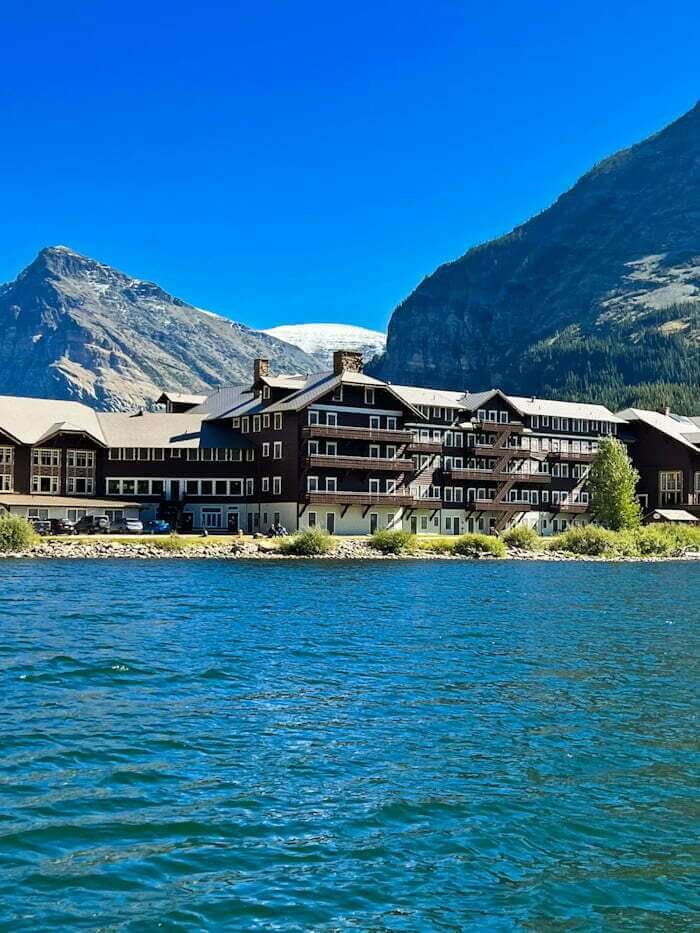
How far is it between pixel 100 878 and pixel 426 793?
6.03 meters

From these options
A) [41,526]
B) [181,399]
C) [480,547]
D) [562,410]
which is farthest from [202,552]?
[562,410]

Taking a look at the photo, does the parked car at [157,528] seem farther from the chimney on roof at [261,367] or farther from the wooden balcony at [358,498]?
the chimney on roof at [261,367]

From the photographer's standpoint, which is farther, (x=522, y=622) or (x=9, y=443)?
(x=9, y=443)

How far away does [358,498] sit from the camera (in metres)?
111

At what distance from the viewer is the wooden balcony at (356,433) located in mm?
108625

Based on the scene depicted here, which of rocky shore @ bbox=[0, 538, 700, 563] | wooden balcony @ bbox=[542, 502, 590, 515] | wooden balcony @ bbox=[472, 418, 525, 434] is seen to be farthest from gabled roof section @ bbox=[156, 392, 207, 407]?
wooden balcony @ bbox=[542, 502, 590, 515]

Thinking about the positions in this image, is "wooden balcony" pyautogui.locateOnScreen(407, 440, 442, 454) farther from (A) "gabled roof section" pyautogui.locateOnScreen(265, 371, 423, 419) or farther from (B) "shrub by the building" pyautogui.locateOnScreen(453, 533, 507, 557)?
(B) "shrub by the building" pyautogui.locateOnScreen(453, 533, 507, 557)

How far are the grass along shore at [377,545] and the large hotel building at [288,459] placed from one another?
9.51 metres

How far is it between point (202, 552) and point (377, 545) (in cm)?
1710

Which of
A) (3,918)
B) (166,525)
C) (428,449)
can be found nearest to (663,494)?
(428,449)

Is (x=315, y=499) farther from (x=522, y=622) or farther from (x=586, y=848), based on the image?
(x=586, y=848)

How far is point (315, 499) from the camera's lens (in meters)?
108

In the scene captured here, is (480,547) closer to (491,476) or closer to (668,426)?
(491,476)

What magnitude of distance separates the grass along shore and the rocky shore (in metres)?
0.08
